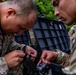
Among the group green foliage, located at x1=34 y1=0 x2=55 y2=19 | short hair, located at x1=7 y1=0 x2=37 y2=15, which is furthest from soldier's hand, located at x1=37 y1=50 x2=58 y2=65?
green foliage, located at x1=34 y1=0 x2=55 y2=19

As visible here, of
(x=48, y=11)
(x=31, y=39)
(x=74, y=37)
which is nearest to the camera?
(x=74, y=37)

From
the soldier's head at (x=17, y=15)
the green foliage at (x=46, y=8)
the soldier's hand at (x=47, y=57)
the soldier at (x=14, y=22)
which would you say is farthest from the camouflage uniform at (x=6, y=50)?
the green foliage at (x=46, y=8)

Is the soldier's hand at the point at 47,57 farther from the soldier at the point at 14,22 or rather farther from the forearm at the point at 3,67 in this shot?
the forearm at the point at 3,67

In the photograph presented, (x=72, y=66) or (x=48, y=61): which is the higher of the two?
(x=72, y=66)

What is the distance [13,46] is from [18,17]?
0.40 metres

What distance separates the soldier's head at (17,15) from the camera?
8.34 feet

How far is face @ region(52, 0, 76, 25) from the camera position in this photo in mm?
2250

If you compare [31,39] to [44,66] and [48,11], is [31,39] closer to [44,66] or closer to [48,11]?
[44,66]

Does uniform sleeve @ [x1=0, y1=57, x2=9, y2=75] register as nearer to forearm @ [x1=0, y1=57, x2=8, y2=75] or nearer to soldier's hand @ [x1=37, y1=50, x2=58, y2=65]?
forearm @ [x1=0, y1=57, x2=8, y2=75]

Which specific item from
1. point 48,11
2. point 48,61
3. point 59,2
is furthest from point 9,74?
point 48,11

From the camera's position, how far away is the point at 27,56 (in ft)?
8.39

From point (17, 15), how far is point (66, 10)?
50 centimetres

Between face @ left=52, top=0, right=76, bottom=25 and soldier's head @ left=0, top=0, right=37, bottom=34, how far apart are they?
0.30 meters

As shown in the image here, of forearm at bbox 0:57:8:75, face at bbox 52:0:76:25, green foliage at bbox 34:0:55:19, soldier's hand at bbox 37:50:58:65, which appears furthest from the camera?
green foliage at bbox 34:0:55:19
